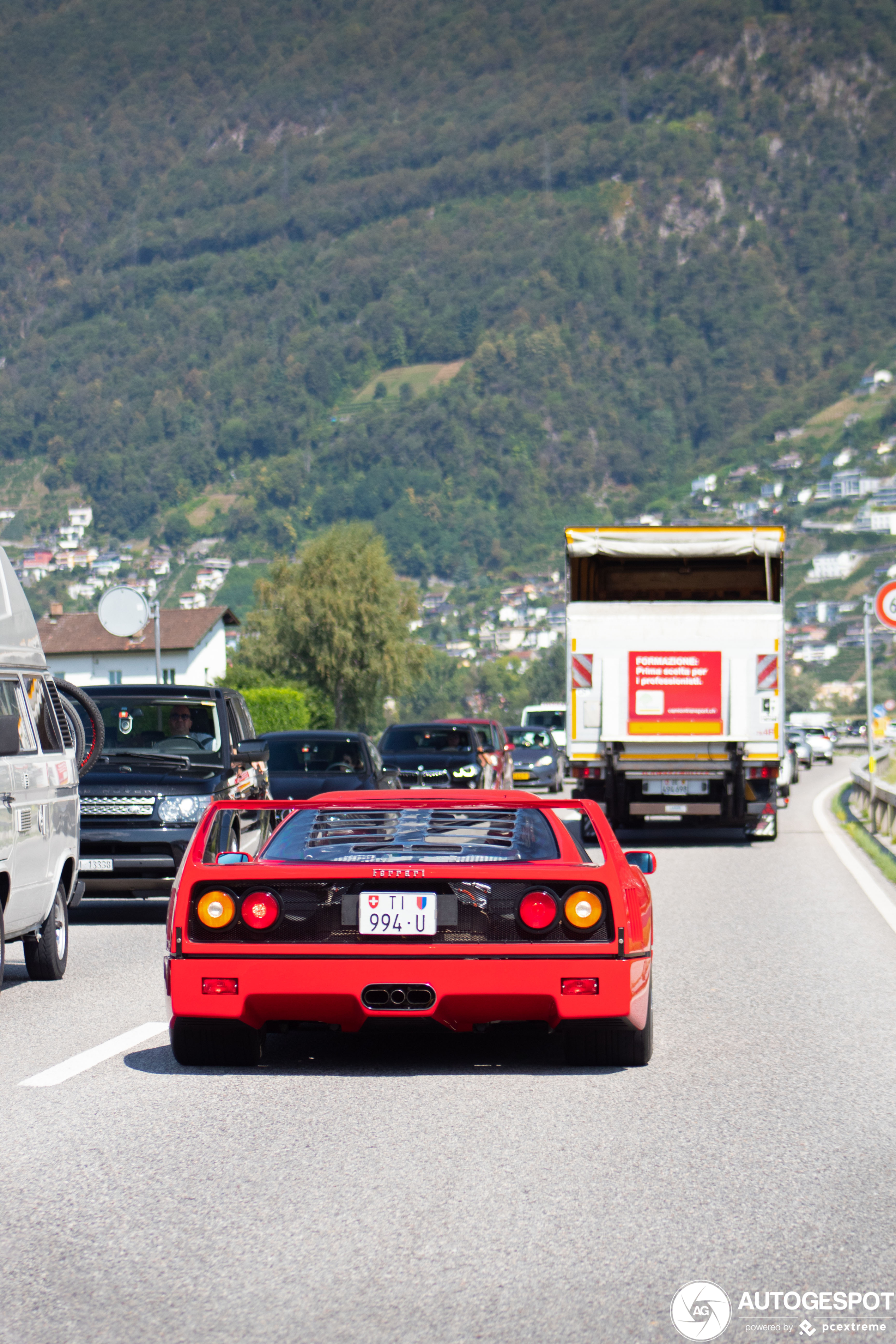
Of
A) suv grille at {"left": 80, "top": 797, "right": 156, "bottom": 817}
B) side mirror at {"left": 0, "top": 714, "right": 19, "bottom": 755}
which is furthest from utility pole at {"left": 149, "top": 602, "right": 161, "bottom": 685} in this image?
side mirror at {"left": 0, "top": 714, "right": 19, "bottom": 755}

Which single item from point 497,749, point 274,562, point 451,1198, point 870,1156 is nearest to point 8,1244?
point 451,1198

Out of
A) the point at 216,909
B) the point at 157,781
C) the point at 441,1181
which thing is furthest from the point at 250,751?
the point at 441,1181

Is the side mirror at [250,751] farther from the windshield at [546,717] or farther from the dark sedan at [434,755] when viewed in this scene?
the windshield at [546,717]

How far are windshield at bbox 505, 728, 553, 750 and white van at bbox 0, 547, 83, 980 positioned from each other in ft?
105

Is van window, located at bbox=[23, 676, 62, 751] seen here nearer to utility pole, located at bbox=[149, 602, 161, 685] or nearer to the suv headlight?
the suv headlight

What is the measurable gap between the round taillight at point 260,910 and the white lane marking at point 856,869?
730 cm

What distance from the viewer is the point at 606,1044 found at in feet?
25.1

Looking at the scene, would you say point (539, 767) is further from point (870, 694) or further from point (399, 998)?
point (399, 998)

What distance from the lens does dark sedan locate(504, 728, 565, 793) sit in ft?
129

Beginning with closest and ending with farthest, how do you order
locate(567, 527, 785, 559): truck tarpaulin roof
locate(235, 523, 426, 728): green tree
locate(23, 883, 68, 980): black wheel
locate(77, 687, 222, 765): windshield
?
locate(23, 883, 68, 980): black wheel, locate(77, 687, 222, 765): windshield, locate(567, 527, 785, 559): truck tarpaulin roof, locate(235, 523, 426, 728): green tree

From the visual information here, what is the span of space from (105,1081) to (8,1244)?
2440 millimetres

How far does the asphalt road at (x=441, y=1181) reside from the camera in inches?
175

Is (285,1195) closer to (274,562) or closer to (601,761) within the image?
(601,761)

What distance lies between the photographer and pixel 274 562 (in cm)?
8162
